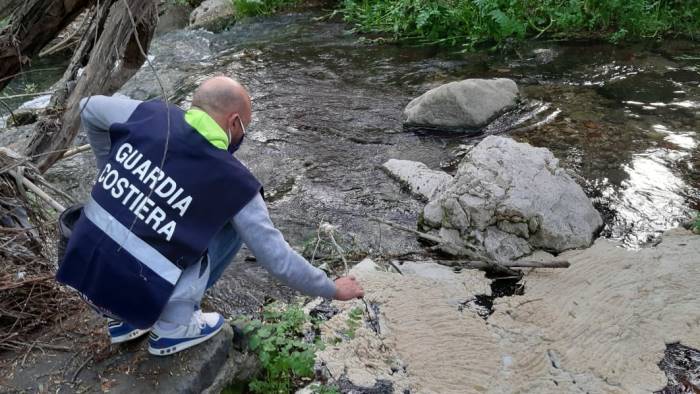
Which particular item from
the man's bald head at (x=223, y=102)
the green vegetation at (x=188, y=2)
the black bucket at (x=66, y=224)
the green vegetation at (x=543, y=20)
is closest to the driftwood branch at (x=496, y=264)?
the man's bald head at (x=223, y=102)

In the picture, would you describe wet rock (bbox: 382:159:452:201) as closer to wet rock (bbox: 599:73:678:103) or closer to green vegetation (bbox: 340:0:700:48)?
wet rock (bbox: 599:73:678:103)

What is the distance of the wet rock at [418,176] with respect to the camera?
17.2ft

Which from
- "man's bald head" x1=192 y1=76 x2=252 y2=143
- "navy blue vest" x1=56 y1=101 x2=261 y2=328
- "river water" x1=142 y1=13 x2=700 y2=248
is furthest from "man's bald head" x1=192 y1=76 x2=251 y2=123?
"river water" x1=142 y1=13 x2=700 y2=248

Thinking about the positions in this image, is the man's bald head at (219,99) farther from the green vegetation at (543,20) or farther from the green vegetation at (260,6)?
the green vegetation at (260,6)

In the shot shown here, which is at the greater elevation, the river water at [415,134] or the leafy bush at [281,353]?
the leafy bush at [281,353]

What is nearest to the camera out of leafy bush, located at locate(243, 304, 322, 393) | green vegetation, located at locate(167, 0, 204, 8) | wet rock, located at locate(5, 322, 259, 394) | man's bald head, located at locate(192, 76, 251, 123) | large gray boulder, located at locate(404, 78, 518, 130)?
man's bald head, located at locate(192, 76, 251, 123)

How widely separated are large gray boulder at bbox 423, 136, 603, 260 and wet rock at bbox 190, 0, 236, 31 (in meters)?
8.76

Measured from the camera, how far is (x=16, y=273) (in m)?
3.12

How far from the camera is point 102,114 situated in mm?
2799

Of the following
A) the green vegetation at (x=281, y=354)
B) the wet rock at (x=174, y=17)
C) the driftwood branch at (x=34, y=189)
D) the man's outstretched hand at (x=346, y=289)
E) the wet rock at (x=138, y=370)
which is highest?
the driftwood branch at (x=34, y=189)

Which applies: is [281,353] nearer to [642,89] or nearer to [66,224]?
[66,224]

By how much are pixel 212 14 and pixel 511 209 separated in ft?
32.8

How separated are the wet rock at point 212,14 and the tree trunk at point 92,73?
355 inches

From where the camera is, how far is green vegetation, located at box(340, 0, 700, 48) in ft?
29.6
